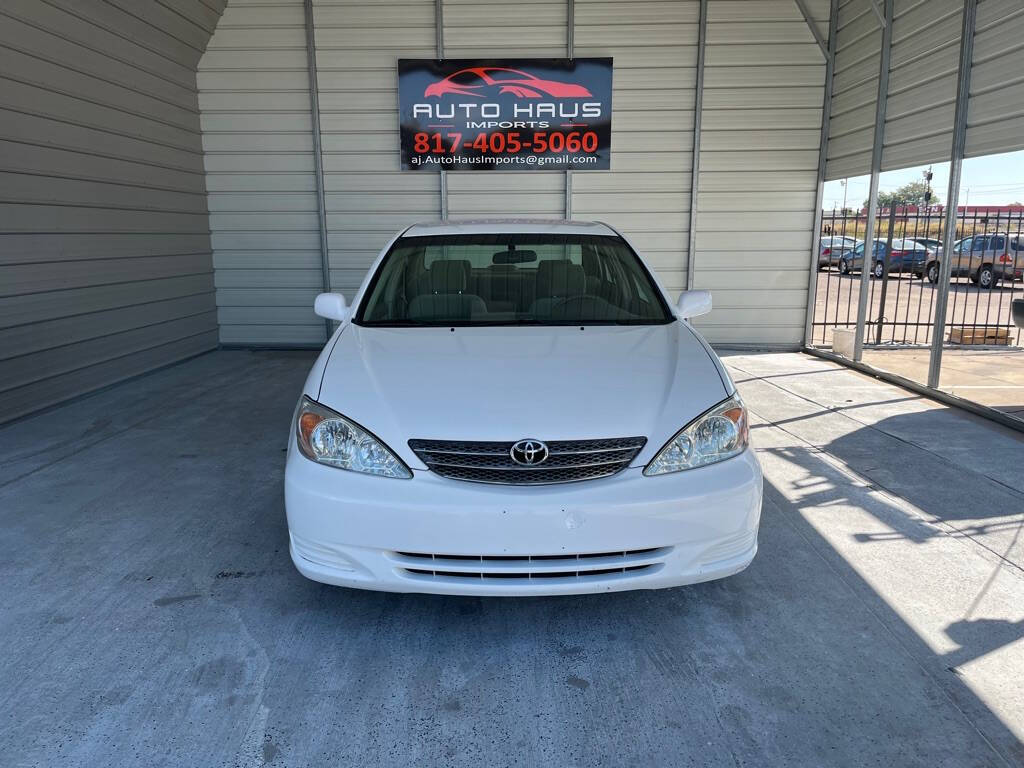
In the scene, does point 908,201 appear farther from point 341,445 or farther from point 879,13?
point 341,445

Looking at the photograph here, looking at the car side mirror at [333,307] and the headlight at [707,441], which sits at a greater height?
the car side mirror at [333,307]

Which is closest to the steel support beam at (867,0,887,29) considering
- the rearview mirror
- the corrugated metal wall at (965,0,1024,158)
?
the corrugated metal wall at (965,0,1024,158)

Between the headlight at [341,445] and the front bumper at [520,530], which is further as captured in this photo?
the headlight at [341,445]

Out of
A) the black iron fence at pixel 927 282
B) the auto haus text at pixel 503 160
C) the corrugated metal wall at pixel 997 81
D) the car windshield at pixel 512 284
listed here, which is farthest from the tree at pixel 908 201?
the car windshield at pixel 512 284

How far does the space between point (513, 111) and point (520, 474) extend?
7.00 metres

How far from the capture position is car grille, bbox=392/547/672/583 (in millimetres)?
2334

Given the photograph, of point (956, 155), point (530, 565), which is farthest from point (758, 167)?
point (530, 565)

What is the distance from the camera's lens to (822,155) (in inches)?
336

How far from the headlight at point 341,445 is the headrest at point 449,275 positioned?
1233 mm

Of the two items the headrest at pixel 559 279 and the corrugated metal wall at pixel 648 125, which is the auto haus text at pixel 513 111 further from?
the headrest at pixel 559 279

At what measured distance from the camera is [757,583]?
9.84ft

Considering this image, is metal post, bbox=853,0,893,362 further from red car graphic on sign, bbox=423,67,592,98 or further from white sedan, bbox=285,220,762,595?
white sedan, bbox=285,220,762,595

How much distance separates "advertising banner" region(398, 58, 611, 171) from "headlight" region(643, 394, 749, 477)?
21.3 ft

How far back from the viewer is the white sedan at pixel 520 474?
2.30 metres
